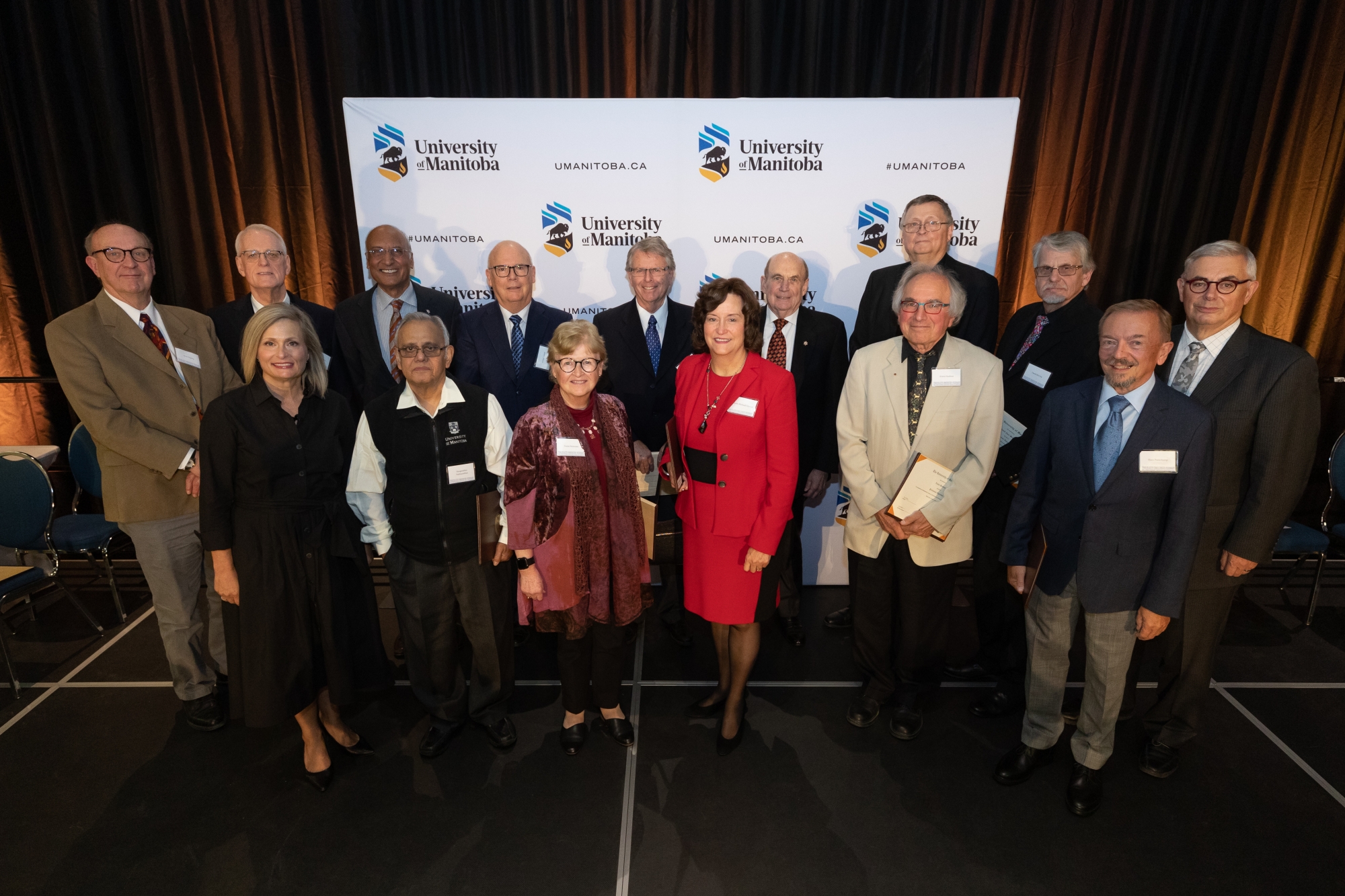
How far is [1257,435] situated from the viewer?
2178mm

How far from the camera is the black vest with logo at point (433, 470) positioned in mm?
2244

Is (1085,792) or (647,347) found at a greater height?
(647,347)

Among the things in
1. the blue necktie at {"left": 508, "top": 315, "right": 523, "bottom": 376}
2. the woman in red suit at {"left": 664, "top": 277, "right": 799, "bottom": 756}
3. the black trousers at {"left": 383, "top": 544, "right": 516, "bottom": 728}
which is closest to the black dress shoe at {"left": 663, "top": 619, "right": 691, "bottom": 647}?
the woman in red suit at {"left": 664, "top": 277, "right": 799, "bottom": 756}

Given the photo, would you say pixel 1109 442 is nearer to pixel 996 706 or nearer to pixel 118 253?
pixel 996 706

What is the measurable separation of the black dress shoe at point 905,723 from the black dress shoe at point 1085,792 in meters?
0.57

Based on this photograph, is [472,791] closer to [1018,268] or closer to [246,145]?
[246,145]

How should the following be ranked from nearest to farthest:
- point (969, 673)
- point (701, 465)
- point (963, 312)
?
point (701, 465) → point (963, 312) → point (969, 673)

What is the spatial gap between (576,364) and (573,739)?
1562 millimetres

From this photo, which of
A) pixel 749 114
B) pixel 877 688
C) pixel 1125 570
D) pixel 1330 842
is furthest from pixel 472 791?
pixel 749 114

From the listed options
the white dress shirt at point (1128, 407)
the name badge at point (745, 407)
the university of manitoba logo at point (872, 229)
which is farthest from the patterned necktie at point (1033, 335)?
the name badge at point (745, 407)

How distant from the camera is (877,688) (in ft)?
9.23

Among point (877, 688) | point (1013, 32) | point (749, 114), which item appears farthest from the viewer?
point (1013, 32)

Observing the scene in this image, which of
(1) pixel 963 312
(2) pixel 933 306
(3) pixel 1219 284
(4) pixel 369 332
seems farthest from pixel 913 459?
(4) pixel 369 332

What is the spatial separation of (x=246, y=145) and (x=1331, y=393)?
7.83 metres
